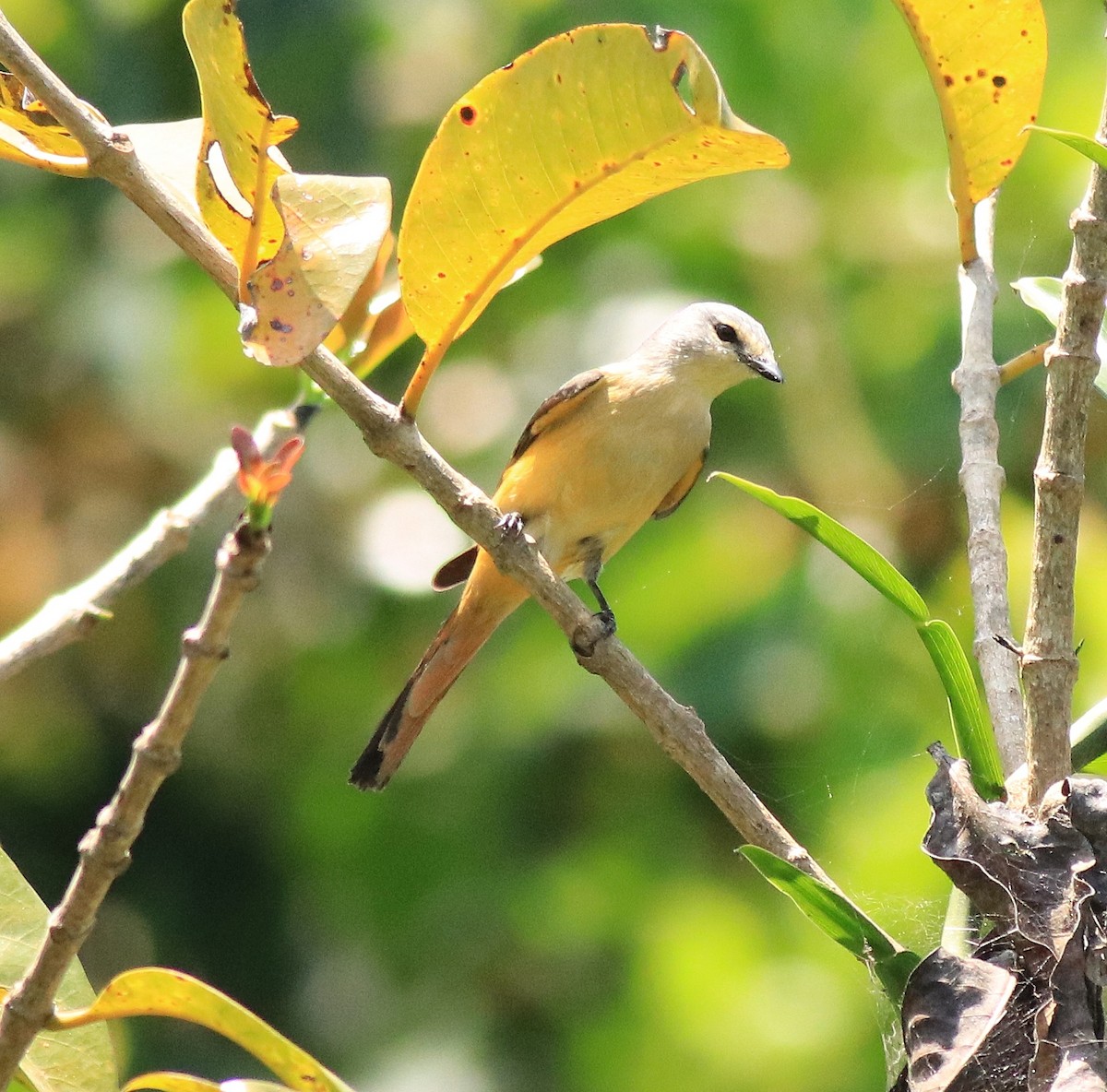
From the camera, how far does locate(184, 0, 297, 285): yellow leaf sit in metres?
1.57

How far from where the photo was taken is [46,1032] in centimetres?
179

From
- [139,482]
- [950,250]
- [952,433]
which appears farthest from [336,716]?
[950,250]

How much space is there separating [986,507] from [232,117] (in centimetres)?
109

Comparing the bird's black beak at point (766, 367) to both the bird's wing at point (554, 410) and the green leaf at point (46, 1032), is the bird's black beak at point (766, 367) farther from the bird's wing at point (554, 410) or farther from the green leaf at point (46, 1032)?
the green leaf at point (46, 1032)

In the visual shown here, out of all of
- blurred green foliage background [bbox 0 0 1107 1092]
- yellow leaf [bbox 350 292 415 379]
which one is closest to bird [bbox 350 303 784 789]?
blurred green foliage background [bbox 0 0 1107 1092]

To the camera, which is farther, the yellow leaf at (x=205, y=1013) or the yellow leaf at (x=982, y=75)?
the yellow leaf at (x=982, y=75)

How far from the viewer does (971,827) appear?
152 cm

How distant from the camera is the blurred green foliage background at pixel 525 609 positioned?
476 cm

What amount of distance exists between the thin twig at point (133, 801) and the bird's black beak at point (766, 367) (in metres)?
3.18

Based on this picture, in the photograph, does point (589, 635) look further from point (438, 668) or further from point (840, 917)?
point (438, 668)

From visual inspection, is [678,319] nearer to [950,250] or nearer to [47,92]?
[950,250]

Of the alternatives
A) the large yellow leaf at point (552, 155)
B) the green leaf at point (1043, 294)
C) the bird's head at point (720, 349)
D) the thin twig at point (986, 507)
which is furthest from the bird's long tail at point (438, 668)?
the large yellow leaf at point (552, 155)

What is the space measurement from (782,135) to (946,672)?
4119 mm

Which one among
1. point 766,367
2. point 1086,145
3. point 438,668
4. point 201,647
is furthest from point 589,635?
point 766,367
